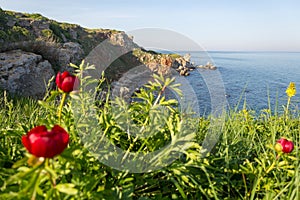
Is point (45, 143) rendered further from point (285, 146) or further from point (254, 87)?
point (254, 87)

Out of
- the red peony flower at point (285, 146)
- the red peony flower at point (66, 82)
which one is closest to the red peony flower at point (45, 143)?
the red peony flower at point (66, 82)

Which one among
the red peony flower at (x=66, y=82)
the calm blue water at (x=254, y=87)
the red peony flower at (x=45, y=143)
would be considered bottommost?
the calm blue water at (x=254, y=87)

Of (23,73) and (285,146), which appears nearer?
(285,146)

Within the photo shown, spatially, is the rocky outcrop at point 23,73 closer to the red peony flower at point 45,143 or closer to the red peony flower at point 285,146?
the red peony flower at point 285,146

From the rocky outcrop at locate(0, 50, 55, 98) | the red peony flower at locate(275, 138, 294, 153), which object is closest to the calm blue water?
the red peony flower at locate(275, 138, 294, 153)

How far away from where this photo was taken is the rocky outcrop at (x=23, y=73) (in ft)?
21.1

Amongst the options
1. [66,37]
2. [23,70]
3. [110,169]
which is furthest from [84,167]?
[66,37]

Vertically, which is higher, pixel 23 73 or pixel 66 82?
pixel 66 82

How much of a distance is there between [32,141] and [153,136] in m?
0.80

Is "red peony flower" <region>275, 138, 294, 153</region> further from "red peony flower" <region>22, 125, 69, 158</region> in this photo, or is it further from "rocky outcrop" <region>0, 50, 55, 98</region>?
"rocky outcrop" <region>0, 50, 55, 98</region>

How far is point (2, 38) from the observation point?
11188 millimetres

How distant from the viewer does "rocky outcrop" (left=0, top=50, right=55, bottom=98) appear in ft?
21.1

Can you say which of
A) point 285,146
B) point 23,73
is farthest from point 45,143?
point 23,73

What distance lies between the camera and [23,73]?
671cm
